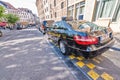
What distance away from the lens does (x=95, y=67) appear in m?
3.32

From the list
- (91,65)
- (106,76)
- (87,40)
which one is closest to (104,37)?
(87,40)

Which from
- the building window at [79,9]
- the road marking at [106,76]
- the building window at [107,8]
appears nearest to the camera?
the road marking at [106,76]

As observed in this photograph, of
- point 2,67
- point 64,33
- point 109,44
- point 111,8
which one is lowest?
point 2,67

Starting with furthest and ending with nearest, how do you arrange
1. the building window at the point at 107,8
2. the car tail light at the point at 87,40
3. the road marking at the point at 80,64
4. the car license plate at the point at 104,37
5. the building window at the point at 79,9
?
the building window at the point at 79,9 < the building window at the point at 107,8 < the road marking at the point at 80,64 < the car license plate at the point at 104,37 < the car tail light at the point at 87,40

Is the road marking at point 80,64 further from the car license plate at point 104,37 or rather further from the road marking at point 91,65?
the car license plate at point 104,37

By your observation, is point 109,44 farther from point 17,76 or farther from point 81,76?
point 17,76

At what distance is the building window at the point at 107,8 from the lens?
8.48 meters

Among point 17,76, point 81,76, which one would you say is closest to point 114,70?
point 81,76

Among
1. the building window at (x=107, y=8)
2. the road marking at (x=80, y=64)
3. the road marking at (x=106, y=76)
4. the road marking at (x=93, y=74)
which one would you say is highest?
the building window at (x=107, y=8)

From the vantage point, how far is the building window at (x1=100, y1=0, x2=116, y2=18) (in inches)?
334

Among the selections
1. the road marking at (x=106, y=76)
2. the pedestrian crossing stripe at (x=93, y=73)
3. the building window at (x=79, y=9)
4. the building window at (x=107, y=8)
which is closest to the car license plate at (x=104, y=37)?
the pedestrian crossing stripe at (x=93, y=73)

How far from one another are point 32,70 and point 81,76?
1710mm

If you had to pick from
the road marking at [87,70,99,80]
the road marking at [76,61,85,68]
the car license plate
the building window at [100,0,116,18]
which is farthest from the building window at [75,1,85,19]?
the road marking at [87,70,99,80]

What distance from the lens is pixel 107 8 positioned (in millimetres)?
8969
